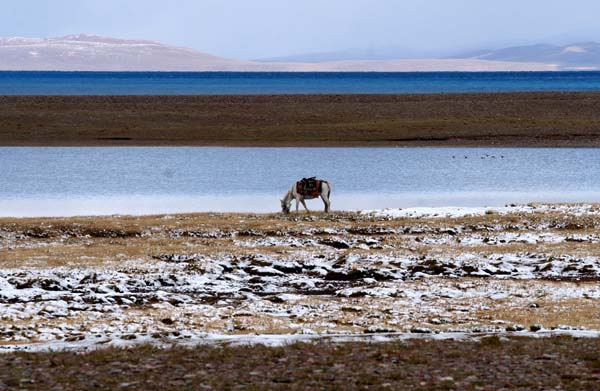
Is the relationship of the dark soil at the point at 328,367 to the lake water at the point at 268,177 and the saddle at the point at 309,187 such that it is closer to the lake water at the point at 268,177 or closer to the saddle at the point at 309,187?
the saddle at the point at 309,187

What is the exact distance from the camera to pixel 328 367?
578 inches

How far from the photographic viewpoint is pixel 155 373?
14.4 m

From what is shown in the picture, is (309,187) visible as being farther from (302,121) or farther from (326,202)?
(302,121)

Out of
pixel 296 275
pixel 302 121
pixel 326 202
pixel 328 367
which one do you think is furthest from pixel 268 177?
pixel 328 367

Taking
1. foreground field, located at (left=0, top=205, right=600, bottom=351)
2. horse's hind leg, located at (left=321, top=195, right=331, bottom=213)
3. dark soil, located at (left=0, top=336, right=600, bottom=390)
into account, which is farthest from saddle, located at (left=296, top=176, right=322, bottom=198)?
dark soil, located at (left=0, top=336, right=600, bottom=390)

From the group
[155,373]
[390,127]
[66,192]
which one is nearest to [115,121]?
[390,127]

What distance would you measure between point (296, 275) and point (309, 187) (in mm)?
9083

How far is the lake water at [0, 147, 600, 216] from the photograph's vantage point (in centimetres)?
3934

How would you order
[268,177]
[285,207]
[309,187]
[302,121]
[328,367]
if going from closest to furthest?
1. [328,367]
2. [309,187]
3. [285,207]
4. [268,177]
5. [302,121]

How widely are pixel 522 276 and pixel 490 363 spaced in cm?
1028

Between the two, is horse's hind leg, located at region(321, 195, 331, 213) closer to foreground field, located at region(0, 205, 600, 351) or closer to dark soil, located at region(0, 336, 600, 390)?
foreground field, located at region(0, 205, 600, 351)

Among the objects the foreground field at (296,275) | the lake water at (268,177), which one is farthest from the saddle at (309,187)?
the lake water at (268,177)

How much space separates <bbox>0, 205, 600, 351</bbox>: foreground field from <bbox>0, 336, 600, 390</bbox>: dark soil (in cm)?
148

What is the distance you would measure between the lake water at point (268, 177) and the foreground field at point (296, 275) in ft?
21.0
